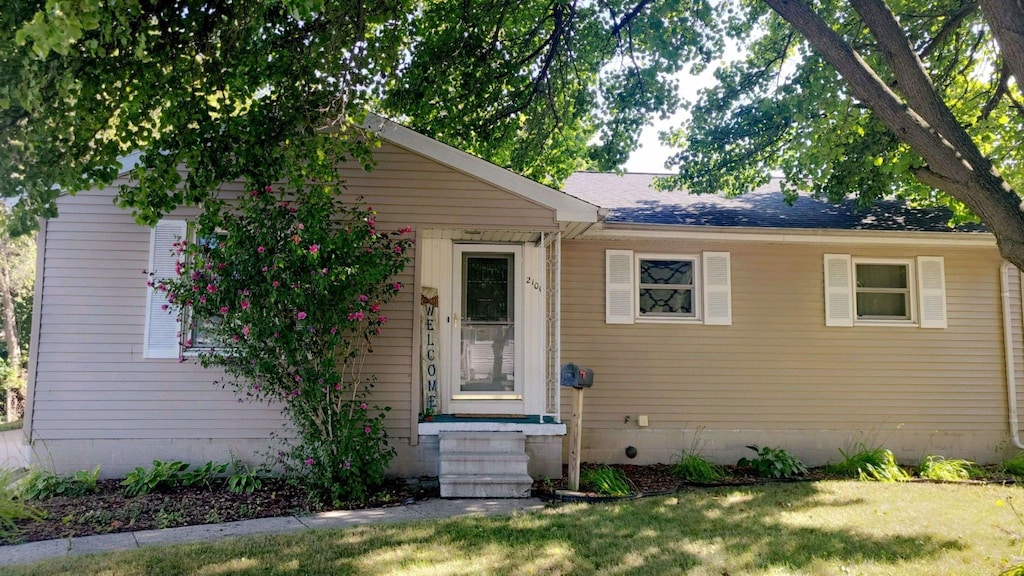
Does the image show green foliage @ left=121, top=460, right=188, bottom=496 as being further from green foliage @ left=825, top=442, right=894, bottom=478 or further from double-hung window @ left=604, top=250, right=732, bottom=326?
green foliage @ left=825, top=442, right=894, bottom=478

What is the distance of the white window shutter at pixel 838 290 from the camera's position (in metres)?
8.89

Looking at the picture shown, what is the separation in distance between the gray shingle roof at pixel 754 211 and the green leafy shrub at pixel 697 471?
9.95 ft

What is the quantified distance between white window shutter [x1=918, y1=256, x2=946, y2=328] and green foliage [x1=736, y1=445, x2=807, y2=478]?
9.19 ft

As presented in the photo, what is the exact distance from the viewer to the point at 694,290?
8.88 m

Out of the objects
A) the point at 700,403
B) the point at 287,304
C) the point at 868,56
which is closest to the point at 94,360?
the point at 287,304

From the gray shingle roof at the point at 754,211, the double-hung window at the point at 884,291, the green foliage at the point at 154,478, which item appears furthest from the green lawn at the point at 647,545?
the gray shingle roof at the point at 754,211

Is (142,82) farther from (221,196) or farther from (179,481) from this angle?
(179,481)

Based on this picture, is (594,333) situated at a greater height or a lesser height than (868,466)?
greater

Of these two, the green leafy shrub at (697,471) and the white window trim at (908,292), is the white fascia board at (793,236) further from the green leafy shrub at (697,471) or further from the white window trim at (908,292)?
the green leafy shrub at (697,471)

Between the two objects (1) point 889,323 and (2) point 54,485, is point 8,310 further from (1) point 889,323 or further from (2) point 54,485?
(1) point 889,323

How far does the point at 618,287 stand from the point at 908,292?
13.4 feet

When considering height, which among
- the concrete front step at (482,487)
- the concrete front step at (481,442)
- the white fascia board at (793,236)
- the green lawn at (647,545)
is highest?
the white fascia board at (793,236)

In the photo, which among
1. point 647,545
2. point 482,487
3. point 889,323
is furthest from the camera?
point 889,323

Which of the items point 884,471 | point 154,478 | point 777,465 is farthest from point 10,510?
point 884,471
